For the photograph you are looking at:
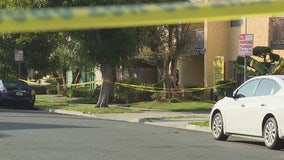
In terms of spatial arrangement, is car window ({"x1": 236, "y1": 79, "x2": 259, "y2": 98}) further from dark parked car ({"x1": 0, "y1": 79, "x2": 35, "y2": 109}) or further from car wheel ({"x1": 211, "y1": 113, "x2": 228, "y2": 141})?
dark parked car ({"x1": 0, "y1": 79, "x2": 35, "y2": 109})

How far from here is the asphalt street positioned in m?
9.53

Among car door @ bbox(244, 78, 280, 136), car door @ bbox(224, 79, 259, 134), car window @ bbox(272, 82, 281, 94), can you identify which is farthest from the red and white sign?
car window @ bbox(272, 82, 281, 94)

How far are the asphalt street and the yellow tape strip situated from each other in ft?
19.8

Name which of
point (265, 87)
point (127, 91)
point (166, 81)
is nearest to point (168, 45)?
point (166, 81)

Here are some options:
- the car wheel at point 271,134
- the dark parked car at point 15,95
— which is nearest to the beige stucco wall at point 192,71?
the dark parked car at point 15,95

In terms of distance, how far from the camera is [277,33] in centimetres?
2494

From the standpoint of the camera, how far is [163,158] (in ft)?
30.3

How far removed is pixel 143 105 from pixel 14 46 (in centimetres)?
1120

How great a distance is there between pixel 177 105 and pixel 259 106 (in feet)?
45.0

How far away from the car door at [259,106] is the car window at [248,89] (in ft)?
0.56

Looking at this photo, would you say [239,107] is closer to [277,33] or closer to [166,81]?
[277,33]

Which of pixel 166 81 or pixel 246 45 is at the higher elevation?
pixel 246 45

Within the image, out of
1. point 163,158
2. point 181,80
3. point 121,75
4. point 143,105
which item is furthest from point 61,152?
point 121,75

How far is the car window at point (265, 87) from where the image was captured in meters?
11.2
